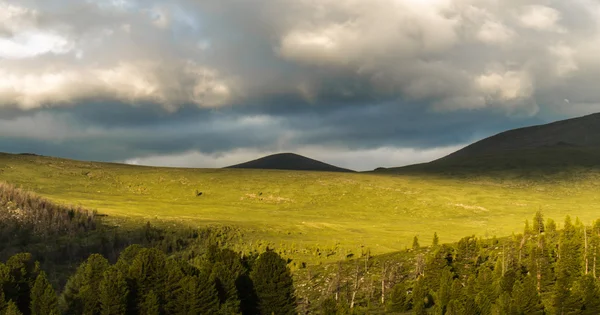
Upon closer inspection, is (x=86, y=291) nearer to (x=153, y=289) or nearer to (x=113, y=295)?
(x=113, y=295)

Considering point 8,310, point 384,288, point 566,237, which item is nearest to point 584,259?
point 566,237

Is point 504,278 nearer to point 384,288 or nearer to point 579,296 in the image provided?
point 579,296

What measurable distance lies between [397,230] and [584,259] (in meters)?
69.7

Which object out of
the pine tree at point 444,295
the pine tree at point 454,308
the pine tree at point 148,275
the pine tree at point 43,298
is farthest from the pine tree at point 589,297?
the pine tree at point 43,298

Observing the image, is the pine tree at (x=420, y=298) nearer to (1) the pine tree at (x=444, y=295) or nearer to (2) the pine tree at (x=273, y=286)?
(1) the pine tree at (x=444, y=295)

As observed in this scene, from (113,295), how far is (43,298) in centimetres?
860

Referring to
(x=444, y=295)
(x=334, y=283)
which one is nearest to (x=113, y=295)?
(x=334, y=283)

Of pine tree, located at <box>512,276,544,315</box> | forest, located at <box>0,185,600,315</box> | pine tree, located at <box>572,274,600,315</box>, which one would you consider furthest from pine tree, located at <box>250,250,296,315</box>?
pine tree, located at <box>572,274,600,315</box>

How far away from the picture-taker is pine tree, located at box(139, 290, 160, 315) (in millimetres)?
75188

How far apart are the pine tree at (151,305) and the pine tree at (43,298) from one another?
1083cm

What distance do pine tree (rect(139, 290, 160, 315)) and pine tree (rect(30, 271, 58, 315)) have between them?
35.5 ft

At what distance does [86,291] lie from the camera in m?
76.3

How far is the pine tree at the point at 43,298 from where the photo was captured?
2817 inches

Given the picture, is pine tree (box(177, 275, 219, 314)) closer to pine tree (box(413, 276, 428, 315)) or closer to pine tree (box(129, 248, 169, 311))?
pine tree (box(129, 248, 169, 311))
